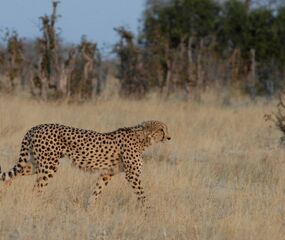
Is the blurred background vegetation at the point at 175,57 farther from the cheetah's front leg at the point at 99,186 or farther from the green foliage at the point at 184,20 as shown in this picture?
the cheetah's front leg at the point at 99,186

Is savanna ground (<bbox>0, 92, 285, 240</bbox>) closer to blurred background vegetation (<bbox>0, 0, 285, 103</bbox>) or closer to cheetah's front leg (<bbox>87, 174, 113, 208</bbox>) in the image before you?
→ cheetah's front leg (<bbox>87, 174, 113, 208</bbox>)

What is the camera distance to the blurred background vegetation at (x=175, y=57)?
16.2m

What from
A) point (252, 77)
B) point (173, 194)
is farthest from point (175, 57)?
point (173, 194)

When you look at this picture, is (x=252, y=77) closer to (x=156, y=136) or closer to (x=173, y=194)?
(x=173, y=194)

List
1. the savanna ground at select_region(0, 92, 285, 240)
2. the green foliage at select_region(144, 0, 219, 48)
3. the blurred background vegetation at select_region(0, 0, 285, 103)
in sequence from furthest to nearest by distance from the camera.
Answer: the green foliage at select_region(144, 0, 219, 48), the blurred background vegetation at select_region(0, 0, 285, 103), the savanna ground at select_region(0, 92, 285, 240)

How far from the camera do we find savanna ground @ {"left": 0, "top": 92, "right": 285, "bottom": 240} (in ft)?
17.9

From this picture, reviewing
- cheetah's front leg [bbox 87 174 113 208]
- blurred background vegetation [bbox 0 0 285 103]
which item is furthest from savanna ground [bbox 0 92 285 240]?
blurred background vegetation [bbox 0 0 285 103]

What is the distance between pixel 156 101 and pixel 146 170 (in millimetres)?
7888

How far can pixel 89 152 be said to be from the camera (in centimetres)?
636

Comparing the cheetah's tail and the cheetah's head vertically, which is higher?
the cheetah's head

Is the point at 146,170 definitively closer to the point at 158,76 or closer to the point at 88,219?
the point at 88,219

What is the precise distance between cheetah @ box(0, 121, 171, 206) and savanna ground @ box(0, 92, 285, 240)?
177 millimetres

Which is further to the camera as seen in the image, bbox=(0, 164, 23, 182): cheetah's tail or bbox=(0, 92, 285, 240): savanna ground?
bbox=(0, 164, 23, 182): cheetah's tail

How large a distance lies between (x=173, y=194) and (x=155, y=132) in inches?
27.7
